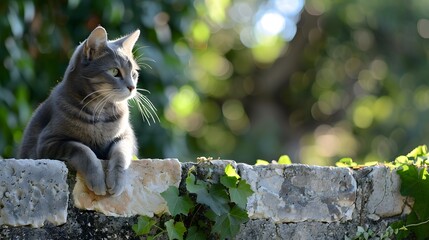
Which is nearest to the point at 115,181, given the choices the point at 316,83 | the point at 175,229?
the point at 175,229

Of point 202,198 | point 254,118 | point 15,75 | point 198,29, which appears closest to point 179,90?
point 198,29

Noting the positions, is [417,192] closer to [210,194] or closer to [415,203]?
[415,203]

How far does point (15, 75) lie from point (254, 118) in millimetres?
7523

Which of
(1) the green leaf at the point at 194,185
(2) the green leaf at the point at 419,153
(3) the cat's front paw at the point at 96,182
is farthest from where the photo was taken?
(2) the green leaf at the point at 419,153

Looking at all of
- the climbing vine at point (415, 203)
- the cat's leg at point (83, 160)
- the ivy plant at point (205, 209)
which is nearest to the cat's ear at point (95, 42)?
the cat's leg at point (83, 160)

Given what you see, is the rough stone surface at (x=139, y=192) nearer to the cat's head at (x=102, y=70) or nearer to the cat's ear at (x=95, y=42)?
the cat's head at (x=102, y=70)

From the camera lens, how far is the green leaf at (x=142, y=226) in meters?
3.44

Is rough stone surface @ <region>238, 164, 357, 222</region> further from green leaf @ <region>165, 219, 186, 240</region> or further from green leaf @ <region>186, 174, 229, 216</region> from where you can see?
green leaf @ <region>165, 219, 186, 240</region>

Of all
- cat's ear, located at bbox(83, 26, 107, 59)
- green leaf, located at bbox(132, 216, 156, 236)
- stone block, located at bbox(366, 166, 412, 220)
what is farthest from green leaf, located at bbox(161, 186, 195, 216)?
stone block, located at bbox(366, 166, 412, 220)

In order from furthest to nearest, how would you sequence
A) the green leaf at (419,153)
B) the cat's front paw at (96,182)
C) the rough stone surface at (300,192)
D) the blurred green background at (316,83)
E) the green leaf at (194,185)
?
the blurred green background at (316,83) < the green leaf at (419,153) < the rough stone surface at (300,192) < the green leaf at (194,185) < the cat's front paw at (96,182)

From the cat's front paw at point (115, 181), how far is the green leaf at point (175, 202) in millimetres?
176

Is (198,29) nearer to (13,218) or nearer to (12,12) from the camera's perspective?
(12,12)

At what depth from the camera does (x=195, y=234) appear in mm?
3549

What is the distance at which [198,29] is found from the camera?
752 centimetres
